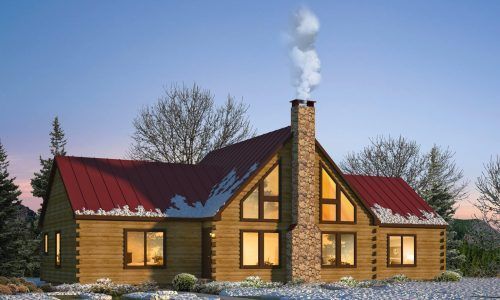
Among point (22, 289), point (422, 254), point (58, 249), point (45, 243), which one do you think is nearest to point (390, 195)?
point (422, 254)

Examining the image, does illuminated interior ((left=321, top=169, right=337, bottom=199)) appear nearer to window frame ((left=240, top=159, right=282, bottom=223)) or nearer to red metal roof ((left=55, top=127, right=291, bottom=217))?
window frame ((left=240, top=159, right=282, bottom=223))

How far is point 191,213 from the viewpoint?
32.5 meters

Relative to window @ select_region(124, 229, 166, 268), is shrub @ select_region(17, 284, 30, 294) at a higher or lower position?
lower

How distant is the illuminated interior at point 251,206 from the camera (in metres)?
31.8

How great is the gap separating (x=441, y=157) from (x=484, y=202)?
19.6 m

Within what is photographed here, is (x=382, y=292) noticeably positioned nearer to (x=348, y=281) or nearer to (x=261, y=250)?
(x=348, y=281)

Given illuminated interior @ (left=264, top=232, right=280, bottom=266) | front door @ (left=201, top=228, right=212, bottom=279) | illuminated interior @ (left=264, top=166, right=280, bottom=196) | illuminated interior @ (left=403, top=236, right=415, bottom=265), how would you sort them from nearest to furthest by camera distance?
front door @ (left=201, top=228, right=212, bottom=279) < illuminated interior @ (left=264, top=232, right=280, bottom=266) < illuminated interior @ (left=264, top=166, right=280, bottom=196) < illuminated interior @ (left=403, top=236, right=415, bottom=265)

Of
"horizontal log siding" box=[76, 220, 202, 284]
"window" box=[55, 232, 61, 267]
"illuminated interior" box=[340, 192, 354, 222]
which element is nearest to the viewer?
"horizontal log siding" box=[76, 220, 202, 284]

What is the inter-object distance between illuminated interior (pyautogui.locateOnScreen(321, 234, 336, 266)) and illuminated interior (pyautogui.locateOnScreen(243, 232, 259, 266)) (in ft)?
10.5

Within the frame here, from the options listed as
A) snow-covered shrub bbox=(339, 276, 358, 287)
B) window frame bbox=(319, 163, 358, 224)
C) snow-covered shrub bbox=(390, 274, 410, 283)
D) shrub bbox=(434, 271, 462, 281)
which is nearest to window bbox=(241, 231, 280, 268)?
window frame bbox=(319, 163, 358, 224)

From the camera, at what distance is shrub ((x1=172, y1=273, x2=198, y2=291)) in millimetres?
29109

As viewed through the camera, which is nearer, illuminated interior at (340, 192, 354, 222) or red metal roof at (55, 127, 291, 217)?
red metal roof at (55, 127, 291, 217)

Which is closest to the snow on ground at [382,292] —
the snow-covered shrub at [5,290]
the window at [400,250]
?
the window at [400,250]

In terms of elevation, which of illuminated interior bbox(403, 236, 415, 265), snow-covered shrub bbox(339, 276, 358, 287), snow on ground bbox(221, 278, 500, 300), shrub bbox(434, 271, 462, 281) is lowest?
shrub bbox(434, 271, 462, 281)
